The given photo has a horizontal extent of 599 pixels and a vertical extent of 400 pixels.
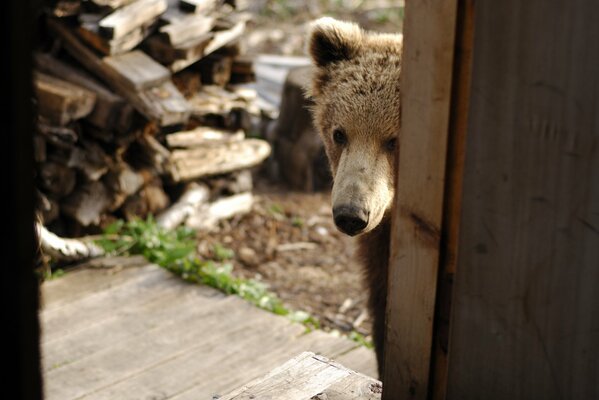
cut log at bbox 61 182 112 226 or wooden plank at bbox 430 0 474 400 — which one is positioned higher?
wooden plank at bbox 430 0 474 400

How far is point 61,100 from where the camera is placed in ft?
16.2

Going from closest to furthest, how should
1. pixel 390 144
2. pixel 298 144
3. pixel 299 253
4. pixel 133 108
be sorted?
pixel 390 144 → pixel 133 108 → pixel 299 253 → pixel 298 144

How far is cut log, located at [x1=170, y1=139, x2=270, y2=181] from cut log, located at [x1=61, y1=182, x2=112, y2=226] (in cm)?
66

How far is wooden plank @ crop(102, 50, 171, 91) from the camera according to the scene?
512 cm

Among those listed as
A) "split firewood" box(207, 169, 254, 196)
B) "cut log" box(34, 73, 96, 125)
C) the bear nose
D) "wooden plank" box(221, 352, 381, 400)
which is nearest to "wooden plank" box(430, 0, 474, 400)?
"wooden plank" box(221, 352, 381, 400)

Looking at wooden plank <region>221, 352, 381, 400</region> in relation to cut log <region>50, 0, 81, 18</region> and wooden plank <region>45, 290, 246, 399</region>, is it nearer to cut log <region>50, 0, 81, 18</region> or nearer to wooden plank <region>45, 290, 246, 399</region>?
wooden plank <region>45, 290, 246, 399</region>

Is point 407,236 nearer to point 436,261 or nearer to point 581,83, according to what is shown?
point 436,261

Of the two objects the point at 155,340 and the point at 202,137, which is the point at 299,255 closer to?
the point at 202,137

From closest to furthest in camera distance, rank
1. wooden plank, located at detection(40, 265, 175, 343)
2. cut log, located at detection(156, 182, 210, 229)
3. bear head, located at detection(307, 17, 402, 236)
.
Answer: bear head, located at detection(307, 17, 402, 236)
wooden plank, located at detection(40, 265, 175, 343)
cut log, located at detection(156, 182, 210, 229)

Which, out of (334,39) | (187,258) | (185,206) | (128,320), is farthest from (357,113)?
(185,206)

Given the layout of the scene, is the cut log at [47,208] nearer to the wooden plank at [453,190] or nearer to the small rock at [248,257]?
the small rock at [248,257]

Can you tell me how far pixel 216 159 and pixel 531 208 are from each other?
16.3 ft

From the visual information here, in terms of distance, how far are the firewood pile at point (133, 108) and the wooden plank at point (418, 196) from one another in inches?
143

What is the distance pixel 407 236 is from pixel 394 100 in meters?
1.87
